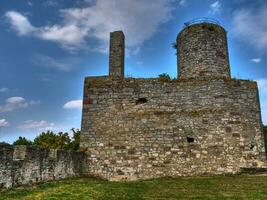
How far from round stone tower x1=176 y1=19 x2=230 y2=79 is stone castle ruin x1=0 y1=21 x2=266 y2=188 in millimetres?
55

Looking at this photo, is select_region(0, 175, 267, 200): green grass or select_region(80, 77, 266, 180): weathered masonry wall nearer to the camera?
select_region(0, 175, 267, 200): green grass

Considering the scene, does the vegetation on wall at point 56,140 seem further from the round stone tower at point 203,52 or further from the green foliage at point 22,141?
the round stone tower at point 203,52

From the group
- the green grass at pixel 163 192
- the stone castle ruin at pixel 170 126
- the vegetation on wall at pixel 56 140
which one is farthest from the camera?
the vegetation on wall at pixel 56 140

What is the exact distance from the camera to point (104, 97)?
14.7 metres

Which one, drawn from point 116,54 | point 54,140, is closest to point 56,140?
point 54,140

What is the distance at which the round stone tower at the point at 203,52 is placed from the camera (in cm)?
1521

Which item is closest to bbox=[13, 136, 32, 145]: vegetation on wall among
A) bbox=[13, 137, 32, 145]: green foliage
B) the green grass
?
bbox=[13, 137, 32, 145]: green foliage

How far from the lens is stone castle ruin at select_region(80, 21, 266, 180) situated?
13.3 metres

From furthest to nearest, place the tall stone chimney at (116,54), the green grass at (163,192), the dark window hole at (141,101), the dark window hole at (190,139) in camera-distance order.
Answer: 1. the tall stone chimney at (116,54)
2. the dark window hole at (141,101)
3. the dark window hole at (190,139)
4. the green grass at (163,192)

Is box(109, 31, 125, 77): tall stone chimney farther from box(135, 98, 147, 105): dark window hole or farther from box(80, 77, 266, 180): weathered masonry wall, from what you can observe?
box(135, 98, 147, 105): dark window hole

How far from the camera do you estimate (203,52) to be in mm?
15320

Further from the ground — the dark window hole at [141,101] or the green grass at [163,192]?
the dark window hole at [141,101]

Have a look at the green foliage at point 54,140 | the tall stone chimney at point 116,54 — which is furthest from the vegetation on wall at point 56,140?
the tall stone chimney at point 116,54

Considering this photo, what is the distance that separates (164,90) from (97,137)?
13.2 ft
